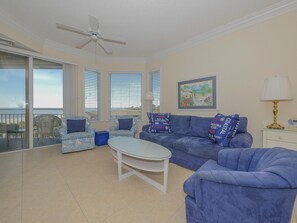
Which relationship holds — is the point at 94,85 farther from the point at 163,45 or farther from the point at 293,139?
the point at 293,139

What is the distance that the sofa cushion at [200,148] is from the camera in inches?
93.0

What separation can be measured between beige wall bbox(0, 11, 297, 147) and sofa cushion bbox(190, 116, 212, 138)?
401 mm

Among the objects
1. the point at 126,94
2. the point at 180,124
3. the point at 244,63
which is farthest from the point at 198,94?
the point at 126,94

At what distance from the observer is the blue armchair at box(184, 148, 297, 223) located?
910 millimetres

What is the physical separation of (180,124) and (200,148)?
44.7 inches

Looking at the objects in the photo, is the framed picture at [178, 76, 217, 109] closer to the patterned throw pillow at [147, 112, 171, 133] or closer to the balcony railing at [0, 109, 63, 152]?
the patterned throw pillow at [147, 112, 171, 133]

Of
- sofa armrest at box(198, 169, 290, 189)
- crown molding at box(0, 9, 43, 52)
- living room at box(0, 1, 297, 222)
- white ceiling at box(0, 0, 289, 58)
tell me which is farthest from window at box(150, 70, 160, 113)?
sofa armrest at box(198, 169, 290, 189)

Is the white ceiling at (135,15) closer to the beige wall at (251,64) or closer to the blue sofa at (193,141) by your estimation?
the beige wall at (251,64)

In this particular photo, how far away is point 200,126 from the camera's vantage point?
3.16 metres

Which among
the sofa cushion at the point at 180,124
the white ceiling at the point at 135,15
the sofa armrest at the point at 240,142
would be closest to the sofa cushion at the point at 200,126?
the sofa cushion at the point at 180,124

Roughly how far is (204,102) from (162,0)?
2.20 m

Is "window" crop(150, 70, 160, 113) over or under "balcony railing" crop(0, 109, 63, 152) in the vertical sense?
over

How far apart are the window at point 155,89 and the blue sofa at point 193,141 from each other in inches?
46.7

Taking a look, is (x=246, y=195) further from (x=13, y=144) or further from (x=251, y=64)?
(x=13, y=144)
